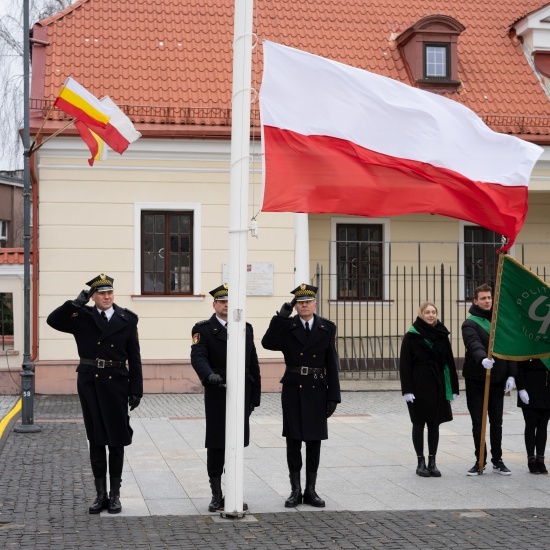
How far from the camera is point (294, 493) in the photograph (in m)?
8.71

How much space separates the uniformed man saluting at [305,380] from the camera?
8773mm

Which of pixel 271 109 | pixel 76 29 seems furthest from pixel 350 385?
pixel 271 109

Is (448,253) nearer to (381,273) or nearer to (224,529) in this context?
(381,273)

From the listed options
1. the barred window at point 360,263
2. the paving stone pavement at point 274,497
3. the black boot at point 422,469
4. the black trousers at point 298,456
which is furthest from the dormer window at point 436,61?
the black trousers at point 298,456

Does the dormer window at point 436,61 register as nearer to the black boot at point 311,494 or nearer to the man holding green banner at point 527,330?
the man holding green banner at point 527,330

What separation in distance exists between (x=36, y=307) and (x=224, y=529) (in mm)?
11810

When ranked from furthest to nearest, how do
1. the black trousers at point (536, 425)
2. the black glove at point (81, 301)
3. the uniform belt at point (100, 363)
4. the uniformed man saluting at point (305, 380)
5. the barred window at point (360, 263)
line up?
the barred window at point (360, 263) < the black trousers at point (536, 425) < the uniformed man saluting at point (305, 380) < the uniform belt at point (100, 363) < the black glove at point (81, 301)

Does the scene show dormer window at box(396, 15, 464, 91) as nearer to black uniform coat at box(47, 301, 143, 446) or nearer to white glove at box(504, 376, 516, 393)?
white glove at box(504, 376, 516, 393)

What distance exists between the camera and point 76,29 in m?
20.7

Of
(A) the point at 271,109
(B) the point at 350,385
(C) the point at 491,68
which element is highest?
(C) the point at 491,68

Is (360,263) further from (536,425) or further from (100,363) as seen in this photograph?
(100,363)

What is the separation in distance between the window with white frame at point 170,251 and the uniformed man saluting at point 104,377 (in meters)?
10.6

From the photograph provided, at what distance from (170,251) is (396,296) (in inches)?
188

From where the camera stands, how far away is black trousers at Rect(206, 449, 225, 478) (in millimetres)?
8562
